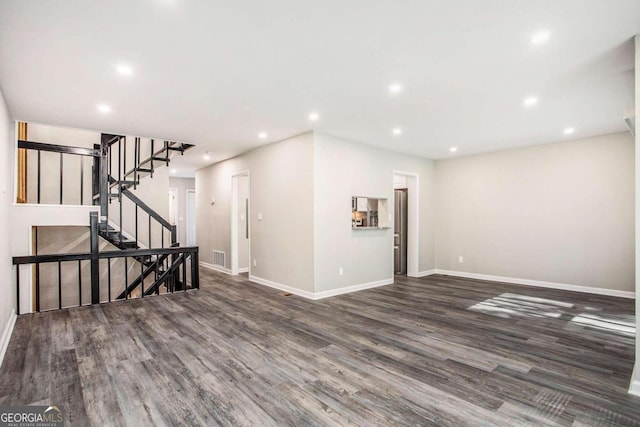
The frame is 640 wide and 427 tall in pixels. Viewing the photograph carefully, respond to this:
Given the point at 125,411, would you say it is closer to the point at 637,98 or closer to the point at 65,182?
the point at 637,98

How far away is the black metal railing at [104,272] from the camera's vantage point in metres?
4.52

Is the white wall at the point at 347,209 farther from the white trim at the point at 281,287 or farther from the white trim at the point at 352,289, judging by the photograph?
the white trim at the point at 281,287

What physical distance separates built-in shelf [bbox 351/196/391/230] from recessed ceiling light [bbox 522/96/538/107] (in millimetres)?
2742

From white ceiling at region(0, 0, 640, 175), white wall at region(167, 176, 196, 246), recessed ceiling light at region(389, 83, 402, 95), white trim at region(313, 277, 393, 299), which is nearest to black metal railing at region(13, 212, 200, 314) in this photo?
white ceiling at region(0, 0, 640, 175)

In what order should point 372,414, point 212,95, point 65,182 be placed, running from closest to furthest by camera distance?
point 372,414
point 212,95
point 65,182

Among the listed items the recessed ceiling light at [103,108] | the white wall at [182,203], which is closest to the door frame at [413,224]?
the recessed ceiling light at [103,108]

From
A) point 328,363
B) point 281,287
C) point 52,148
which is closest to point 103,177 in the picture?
point 52,148

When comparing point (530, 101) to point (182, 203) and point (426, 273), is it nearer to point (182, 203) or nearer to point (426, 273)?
point (426, 273)

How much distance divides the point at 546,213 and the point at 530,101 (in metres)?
2.94

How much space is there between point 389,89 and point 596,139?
4.30m

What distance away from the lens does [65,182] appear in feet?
20.9

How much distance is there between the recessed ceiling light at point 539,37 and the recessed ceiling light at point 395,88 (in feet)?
3.76

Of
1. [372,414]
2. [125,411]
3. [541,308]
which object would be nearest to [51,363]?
[125,411]

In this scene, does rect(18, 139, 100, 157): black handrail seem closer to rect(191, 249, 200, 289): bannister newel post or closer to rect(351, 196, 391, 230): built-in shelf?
rect(191, 249, 200, 289): bannister newel post
